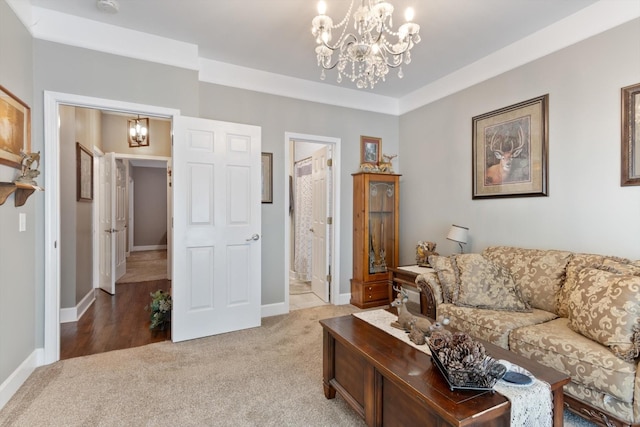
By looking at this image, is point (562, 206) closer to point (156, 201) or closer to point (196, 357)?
point (196, 357)

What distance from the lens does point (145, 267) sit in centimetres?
666

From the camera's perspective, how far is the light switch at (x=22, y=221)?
2.22m

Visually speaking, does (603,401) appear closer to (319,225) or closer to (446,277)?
(446,277)

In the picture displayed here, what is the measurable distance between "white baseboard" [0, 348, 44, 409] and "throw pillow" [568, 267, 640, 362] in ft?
11.7

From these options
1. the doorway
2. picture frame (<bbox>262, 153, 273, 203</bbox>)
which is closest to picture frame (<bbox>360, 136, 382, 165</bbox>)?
picture frame (<bbox>262, 153, 273, 203</bbox>)

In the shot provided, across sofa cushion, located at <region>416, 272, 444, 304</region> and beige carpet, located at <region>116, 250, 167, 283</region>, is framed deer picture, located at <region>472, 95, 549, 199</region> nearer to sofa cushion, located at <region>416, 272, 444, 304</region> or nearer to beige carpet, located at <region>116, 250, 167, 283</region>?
sofa cushion, located at <region>416, 272, 444, 304</region>

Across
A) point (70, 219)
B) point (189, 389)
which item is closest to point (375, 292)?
point (189, 389)

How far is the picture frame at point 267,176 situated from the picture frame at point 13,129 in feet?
6.65

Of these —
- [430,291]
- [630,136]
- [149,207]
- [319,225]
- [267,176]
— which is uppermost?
[630,136]

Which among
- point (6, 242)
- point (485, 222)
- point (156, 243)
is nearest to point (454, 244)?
point (485, 222)

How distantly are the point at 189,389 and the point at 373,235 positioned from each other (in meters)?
2.66

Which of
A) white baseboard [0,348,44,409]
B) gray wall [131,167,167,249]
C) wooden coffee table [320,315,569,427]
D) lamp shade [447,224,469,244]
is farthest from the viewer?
gray wall [131,167,167,249]

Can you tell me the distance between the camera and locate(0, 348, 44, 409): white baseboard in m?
1.96

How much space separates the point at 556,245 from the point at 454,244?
105 centimetres
